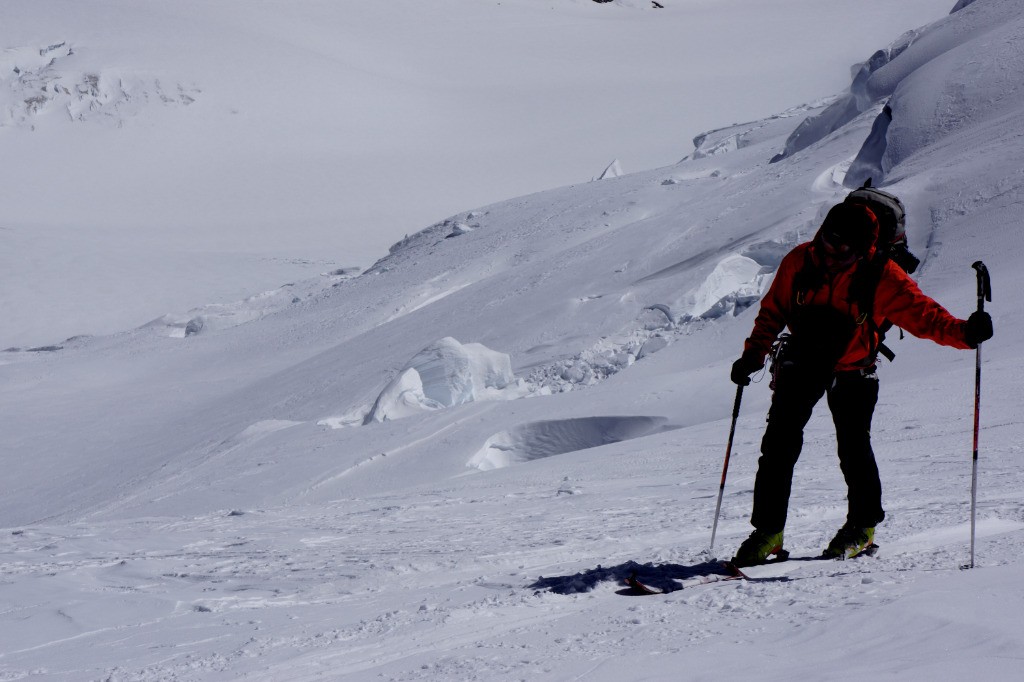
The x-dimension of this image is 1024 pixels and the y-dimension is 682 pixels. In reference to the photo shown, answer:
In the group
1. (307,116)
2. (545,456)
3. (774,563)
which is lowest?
(545,456)

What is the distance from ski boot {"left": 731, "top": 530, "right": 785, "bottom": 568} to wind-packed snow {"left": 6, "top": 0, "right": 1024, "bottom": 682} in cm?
11

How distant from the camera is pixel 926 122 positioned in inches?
537

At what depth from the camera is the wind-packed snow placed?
3.14m

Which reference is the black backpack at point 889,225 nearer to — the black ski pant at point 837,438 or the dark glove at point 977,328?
the dark glove at point 977,328

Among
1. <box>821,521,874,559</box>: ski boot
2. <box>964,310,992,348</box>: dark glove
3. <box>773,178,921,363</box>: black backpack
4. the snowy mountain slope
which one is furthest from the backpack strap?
the snowy mountain slope

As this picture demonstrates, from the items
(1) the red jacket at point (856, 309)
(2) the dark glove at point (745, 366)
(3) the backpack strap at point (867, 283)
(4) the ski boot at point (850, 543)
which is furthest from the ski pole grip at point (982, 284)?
(4) the ski boot at point (850, 543)

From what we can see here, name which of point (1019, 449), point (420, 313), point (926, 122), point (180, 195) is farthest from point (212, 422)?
point (180, 195)

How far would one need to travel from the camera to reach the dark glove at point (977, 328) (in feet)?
10.9

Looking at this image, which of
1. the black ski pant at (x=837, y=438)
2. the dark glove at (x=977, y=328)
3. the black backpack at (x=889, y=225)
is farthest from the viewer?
Result: the black ski pant at (x=837, y=438)

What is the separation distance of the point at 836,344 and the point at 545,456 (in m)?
6.34

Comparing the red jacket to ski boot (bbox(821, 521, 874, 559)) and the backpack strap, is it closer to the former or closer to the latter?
the backpack strap

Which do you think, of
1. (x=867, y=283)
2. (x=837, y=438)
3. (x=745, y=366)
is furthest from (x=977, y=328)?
(x=745, y=366)

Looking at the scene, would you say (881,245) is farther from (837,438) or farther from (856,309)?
(837,438)

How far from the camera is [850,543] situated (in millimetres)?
3754
